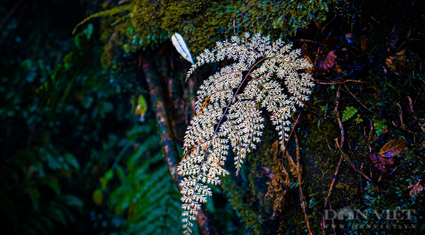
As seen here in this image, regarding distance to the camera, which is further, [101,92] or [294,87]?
[101,92]

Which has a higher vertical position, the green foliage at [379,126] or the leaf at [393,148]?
the green foliage at [379,126]

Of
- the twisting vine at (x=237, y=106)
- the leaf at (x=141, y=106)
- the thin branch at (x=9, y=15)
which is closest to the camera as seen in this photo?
the twisting vine at (x=237, y=106)

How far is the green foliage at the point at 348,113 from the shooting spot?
142 centimetres

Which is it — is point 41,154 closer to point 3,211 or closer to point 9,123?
point 9,123

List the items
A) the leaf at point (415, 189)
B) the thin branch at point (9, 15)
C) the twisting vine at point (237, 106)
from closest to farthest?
1. the leaf at point (415, 189)
2. the twisting vine at point (237, 106)
3. the thin branch at point (9, 15)

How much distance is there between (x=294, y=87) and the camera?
4.51 feet

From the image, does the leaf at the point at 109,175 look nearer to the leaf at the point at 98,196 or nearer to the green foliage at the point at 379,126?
the leaf at the point at 98,196

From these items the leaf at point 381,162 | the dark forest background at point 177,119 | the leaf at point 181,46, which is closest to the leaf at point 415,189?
the dark forest background at point 177,119

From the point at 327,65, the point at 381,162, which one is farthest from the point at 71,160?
the point at 381,162

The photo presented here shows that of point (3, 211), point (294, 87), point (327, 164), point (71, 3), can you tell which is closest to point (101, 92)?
point (71, 3)

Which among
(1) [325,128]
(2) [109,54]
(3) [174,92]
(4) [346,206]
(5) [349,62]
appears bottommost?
(4) [346,206]

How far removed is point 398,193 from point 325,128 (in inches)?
21.9

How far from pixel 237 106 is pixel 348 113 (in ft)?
2.47

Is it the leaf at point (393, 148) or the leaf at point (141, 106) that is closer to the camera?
the leaf at point (393, 148)
